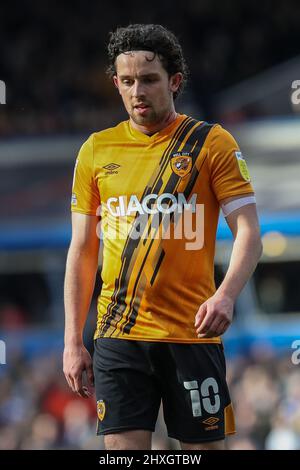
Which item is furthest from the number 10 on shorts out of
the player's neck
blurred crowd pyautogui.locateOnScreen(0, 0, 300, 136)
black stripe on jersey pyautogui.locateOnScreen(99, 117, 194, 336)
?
blurred crowd pyautogui.locateOnScreen(0, 0, 300, 136)

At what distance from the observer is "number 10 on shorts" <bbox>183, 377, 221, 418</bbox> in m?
4.86

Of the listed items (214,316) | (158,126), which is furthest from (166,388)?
(158,126)

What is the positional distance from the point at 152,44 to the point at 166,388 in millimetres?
1499

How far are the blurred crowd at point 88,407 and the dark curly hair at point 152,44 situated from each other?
5.07 m

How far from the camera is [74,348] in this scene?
4965 mm

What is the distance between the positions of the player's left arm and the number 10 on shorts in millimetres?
300

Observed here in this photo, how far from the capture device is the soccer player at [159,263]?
192 inches

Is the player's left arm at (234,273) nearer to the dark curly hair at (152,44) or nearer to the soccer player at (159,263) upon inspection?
the soccer player at (159,263)

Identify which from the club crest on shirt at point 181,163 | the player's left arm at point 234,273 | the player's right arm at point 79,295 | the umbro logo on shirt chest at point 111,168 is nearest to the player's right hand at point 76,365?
the player's right arm at point 79,295

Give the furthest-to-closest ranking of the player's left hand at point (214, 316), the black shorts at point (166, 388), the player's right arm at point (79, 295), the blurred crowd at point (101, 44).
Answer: the blurred crowd at point (101, 44) → the player's right arm at point (79, 295) → the black shorts at point (166, 388) → the player's left hand at point (214, 316)

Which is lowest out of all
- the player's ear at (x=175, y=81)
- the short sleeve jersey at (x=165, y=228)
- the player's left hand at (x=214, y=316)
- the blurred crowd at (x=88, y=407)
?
the blurred crowd at (x=88, y=407)

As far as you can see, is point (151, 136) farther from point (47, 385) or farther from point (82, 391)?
point (47, 385)

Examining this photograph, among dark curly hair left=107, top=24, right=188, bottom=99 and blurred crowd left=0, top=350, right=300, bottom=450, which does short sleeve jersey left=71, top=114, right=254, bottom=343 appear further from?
blurred crowd left=0, top=350, right=300, bottom=450

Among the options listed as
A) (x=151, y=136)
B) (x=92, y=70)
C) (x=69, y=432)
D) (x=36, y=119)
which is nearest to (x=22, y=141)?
(x=36, y=119)
